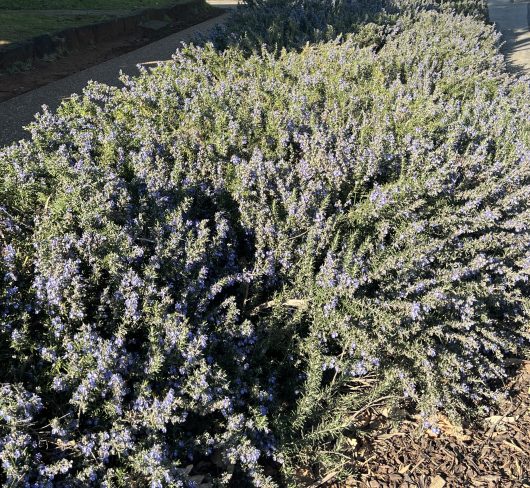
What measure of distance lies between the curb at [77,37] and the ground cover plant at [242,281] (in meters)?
5.28

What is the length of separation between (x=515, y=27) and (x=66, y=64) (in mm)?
11901

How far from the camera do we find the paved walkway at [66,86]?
242 inches

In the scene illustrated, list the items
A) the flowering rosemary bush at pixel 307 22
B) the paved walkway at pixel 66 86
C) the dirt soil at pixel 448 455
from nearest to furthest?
the dirt soil at pixel 448 455 < the paved walkway at pixel 66 86 < the flowering rosemary bush at pixel 307 22

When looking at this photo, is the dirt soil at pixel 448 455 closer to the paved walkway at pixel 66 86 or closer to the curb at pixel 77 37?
the paved walkway at pixel 66 86

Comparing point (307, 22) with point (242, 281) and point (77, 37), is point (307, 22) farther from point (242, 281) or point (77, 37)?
point (242, 281)

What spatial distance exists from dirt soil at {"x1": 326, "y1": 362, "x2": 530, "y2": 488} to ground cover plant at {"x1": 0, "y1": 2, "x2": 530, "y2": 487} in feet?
0.47

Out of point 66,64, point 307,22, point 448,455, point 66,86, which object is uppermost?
point 66,64

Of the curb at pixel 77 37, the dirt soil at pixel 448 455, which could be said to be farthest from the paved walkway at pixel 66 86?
the dirt soil at pixel 448 455

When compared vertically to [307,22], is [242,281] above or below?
below

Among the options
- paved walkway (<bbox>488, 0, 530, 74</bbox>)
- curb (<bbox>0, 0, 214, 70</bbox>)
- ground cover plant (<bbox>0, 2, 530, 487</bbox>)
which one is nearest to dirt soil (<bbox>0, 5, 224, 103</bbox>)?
curb (<bbox>0, 0, 214, 70</bbox>)

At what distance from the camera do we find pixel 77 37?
9789 millimetres

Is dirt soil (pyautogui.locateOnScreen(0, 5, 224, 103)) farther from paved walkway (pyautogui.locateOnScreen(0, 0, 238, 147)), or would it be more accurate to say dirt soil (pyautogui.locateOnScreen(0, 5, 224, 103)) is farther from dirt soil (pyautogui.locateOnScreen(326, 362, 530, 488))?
dirt soil (pyautogui.locateOnScreen(326, 362, 530, 488))

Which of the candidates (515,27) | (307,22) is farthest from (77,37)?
(515,27)

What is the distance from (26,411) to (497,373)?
8.51 ft
